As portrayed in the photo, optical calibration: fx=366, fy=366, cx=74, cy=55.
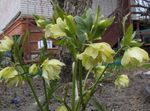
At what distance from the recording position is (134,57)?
1.13 metres

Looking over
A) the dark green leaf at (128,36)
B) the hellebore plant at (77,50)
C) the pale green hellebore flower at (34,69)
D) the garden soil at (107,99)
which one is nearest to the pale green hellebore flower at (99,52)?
the hellebore plant at (77,50)

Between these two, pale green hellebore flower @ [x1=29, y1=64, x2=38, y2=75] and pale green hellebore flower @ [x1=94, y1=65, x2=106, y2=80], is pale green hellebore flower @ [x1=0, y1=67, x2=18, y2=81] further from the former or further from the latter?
pale green hellebore flower @ [x1=94, y1=65, x2=106, y2=80]

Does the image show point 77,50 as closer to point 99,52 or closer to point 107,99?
point 99,52

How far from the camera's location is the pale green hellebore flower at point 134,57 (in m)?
1.13

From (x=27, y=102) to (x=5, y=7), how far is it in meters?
9.67

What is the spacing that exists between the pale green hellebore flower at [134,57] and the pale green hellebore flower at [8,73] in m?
0.40

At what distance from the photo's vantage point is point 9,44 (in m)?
1.31

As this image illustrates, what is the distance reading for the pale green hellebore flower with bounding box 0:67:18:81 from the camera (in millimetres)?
1289

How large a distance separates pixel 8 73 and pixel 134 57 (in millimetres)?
455

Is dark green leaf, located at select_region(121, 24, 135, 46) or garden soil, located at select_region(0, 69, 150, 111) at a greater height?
dark green leaf, located at select_region(121, 24, 135, 46)

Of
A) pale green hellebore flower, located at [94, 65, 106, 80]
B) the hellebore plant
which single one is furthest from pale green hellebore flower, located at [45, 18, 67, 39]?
pale green hellebore flower, located at [94, 65, 106, 80]

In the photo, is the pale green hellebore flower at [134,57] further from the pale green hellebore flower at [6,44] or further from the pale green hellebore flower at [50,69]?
the pale green hellebore flower at [6,44]

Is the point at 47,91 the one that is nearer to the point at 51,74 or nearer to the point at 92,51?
the point at 51,74

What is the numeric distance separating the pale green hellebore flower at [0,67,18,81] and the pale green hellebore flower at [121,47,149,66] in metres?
0.40
